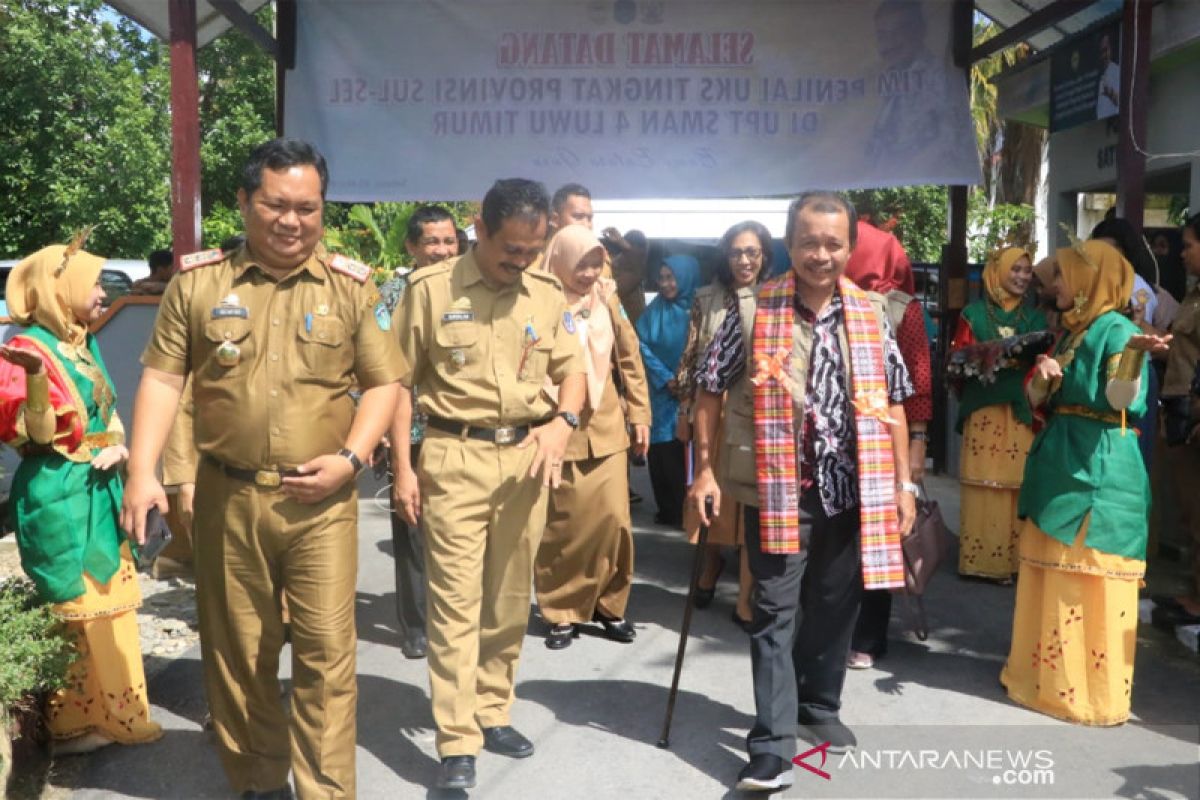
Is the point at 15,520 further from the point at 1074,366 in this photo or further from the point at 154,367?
the point at 1074,366

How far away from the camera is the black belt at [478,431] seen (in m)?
4.02

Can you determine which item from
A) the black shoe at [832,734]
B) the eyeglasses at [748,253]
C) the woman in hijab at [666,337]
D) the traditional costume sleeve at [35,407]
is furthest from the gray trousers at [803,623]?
the woman in hijab at [666,337]

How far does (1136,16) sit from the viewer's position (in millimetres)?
6410

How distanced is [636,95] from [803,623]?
5022 millimetres

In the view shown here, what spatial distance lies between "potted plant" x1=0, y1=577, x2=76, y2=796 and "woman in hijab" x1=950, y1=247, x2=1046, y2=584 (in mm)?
4688

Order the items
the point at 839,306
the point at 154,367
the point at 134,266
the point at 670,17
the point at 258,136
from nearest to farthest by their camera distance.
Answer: the point at 154,367 → the point at 839,306 → the point at 670,17 → the point at 134,266 → the point at 258,136

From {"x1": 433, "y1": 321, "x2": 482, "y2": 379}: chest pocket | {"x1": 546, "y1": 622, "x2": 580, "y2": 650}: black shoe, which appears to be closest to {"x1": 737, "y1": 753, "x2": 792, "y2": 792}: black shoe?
{"x1": 433, "y1": 321, "x2": 482, "y2": 379}: chest pocket

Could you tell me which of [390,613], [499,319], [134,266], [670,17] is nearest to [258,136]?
[134,266]

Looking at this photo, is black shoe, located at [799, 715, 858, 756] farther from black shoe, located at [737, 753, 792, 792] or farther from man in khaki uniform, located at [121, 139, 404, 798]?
man in khaki uniform, located at [121, 139, 404, 798]

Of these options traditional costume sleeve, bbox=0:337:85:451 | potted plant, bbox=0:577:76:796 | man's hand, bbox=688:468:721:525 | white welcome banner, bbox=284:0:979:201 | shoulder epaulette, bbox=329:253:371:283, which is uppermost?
white welcome banner, bbox=284:0:979:201

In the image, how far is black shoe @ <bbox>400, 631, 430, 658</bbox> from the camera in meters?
5.26

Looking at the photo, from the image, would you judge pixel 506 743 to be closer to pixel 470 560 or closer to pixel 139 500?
pixel 470 560

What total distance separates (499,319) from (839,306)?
117 cm

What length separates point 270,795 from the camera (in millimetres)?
3695
